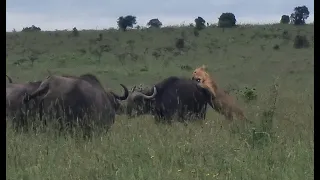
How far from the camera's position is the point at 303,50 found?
26953 millimetres

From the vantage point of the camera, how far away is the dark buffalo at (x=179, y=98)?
10.2 meters

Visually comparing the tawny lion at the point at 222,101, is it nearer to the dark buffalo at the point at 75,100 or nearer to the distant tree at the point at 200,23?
the dark buffalo at the point at 75,100

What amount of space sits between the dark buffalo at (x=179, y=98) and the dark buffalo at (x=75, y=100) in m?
1.93

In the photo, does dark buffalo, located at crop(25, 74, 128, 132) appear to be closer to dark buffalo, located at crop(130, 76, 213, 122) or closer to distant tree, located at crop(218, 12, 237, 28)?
dark buffalo, located at crop(130, 76, 213, 122)

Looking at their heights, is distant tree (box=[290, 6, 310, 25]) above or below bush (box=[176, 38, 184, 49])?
above

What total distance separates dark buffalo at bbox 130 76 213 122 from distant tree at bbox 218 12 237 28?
101ft

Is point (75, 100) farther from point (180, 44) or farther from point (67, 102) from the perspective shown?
point (180, 44)

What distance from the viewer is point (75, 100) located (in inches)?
310

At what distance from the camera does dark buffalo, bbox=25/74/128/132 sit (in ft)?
25.3

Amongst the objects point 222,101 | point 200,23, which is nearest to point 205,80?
point 222,101

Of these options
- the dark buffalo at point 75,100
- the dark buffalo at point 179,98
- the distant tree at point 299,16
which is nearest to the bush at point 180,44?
the distant tree at point 299,16

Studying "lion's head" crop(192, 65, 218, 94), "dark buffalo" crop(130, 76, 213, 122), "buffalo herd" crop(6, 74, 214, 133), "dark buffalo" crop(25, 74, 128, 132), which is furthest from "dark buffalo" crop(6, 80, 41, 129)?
"lion's head" crop(192, 65, 218, 94)

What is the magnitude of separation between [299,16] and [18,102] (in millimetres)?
37399

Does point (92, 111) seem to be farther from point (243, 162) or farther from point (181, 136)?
point (243, 162)
